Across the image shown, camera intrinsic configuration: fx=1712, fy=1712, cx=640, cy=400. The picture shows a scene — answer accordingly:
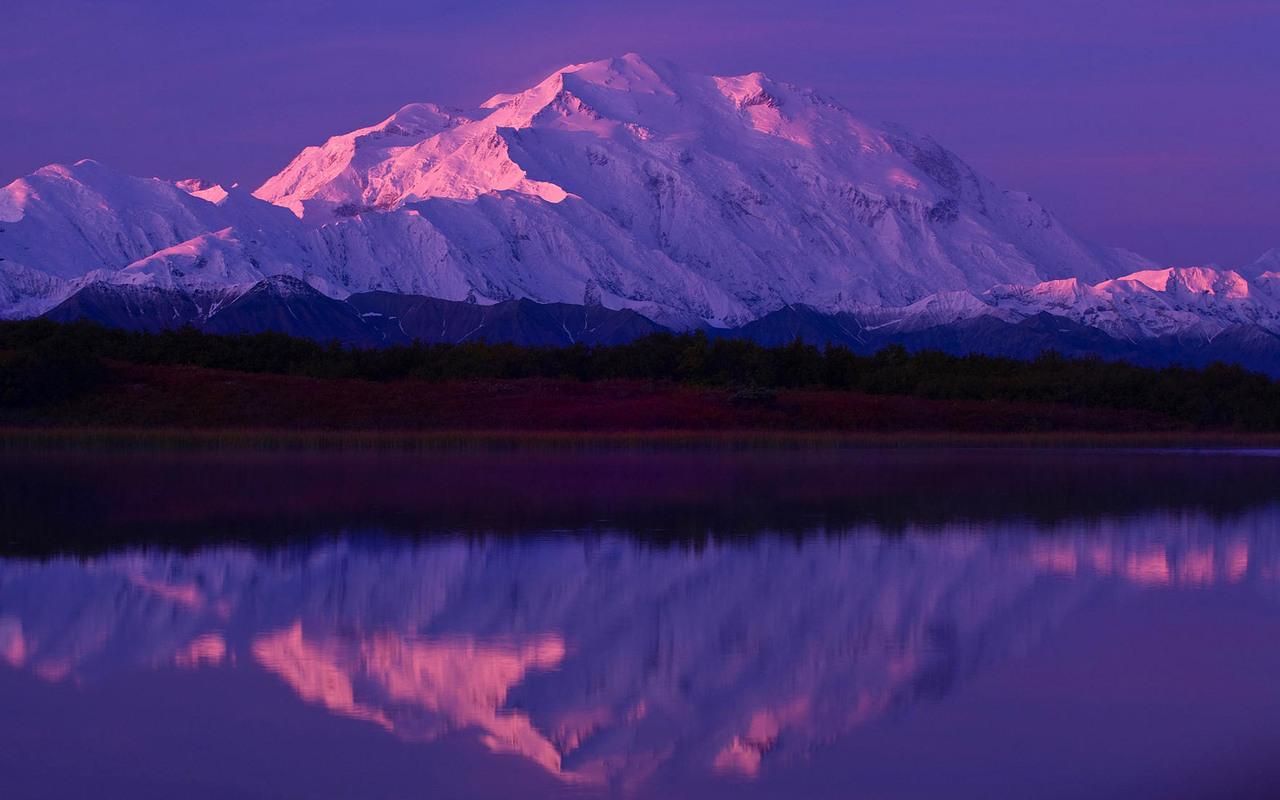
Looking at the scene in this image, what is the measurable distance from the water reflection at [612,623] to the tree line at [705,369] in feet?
125

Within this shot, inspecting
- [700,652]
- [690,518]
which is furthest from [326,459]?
[700,652]

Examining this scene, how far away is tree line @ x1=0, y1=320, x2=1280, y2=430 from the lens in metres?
62.6

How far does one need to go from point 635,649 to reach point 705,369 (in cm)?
5248

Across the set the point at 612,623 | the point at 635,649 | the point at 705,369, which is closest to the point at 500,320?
the point at 705,369

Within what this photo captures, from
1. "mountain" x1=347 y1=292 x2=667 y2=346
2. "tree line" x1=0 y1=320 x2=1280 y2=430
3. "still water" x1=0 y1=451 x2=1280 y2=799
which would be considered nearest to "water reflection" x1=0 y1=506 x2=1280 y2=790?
"still water" x1=0 y1=451 x2=1280 y2=799

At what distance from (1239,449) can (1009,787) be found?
43223 millimetres

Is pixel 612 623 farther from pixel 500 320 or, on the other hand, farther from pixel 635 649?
pixel 500 320

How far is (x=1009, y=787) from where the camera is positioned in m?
9.66

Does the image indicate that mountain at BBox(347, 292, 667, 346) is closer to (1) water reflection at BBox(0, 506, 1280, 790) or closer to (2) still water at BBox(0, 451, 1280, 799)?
(2) still water at BBox(0, 451, 1280, 799)

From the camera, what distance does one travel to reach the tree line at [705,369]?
62562 mm

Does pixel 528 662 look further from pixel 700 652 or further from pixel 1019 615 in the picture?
pixel 1019 615

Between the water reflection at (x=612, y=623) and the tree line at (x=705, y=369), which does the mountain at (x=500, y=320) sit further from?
the water reflection at (x=612, y=623)

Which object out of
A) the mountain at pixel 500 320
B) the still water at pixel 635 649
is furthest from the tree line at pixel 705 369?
the mountain at pixel 500 320

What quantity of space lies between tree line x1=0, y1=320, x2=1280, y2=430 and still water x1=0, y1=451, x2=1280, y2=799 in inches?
1409
